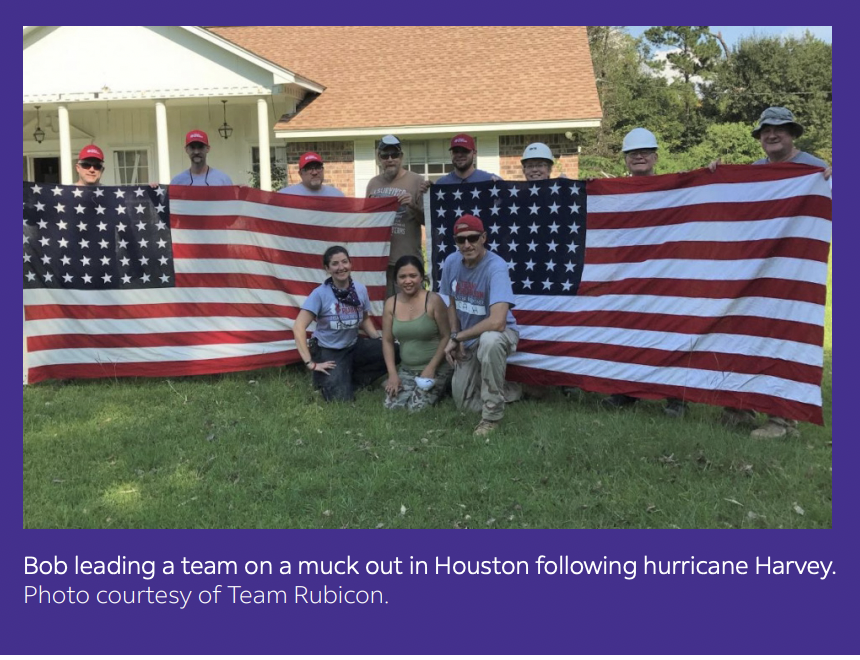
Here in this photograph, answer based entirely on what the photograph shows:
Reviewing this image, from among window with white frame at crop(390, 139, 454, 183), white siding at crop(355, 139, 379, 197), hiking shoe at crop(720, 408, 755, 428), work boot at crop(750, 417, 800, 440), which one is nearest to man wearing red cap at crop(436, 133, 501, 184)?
hiking shoe at crop(720, 408, 755, 428)

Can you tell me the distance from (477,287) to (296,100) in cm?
1245

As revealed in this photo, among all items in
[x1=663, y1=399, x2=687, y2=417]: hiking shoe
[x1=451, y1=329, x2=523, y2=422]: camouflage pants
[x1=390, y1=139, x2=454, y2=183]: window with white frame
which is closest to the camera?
[x1=451, y1=329, x2=523, y2=422]: camouflage pants

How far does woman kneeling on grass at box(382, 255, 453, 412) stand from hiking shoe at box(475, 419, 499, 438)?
2.00 ft

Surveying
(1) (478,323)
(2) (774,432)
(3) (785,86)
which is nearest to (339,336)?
(1) (478,323)

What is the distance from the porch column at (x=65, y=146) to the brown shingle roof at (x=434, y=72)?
4.35m

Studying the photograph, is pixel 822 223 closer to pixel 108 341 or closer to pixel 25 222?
pixel 108 341

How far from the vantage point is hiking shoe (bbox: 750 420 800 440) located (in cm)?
505

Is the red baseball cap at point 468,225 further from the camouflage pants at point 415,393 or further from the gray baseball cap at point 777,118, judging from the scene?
the gray baseball cap at point 777,118

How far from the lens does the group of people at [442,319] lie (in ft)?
18.0

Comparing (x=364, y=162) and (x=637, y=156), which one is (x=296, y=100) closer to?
(x=364, y=162)

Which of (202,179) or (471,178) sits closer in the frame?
(471,178)

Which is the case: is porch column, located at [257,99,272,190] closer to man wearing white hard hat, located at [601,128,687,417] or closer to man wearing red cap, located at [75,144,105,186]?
man wearing red cap, located at [75,144,105,186]

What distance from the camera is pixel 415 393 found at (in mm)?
5938

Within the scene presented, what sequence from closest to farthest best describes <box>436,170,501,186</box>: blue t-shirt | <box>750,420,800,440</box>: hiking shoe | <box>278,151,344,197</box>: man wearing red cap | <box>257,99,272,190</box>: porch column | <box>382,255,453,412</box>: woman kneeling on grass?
<box>750,420,800,440</box>: hiking shoe < <box>382,255,453,412</box>: woman kneeling on grass < <box>436,170,501,186</box>: blue t-shirt < <box>278,151,344,197</box>: man wearing red cap < <box>257,99,272,190</box>: porch column
